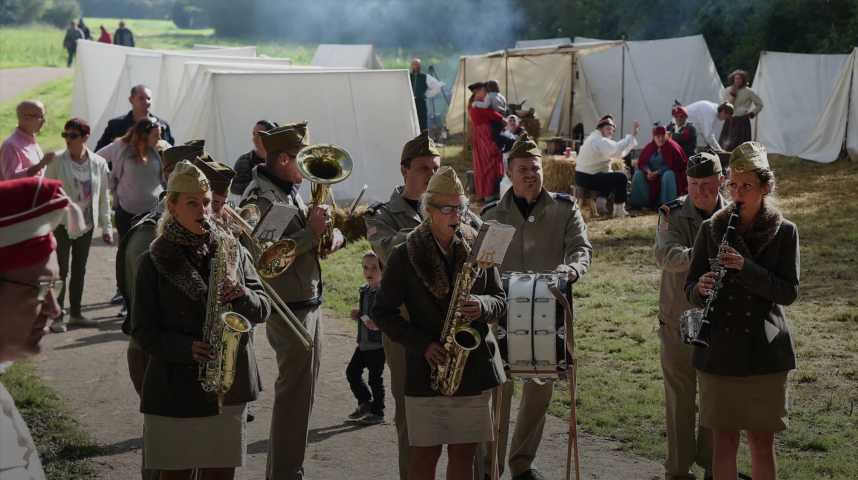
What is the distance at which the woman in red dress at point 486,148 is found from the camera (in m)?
19.4

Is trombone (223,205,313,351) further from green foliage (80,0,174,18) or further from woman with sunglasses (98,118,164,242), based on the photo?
green foliage (80,0,174,18)

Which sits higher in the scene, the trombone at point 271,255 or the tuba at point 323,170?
the tuba at point 323,170

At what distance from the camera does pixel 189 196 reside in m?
5.14

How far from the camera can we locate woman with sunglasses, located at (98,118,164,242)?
34.6 ft

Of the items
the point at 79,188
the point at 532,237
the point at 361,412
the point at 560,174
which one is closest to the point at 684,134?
the point at 560,174

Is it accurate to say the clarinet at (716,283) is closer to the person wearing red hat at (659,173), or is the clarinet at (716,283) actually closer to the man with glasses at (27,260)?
the man with glasses at (27,260)

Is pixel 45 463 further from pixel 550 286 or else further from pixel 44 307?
pixel 44 307

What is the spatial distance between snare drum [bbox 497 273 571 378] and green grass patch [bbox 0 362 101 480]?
290cm

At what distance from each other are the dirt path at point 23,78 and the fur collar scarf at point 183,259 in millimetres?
33482

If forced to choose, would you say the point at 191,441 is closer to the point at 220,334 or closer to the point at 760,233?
the point at 220,334

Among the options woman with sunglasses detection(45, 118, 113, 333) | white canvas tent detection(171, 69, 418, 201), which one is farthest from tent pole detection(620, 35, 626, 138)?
woman with sunglasses detection(45, 118, 113, 333)

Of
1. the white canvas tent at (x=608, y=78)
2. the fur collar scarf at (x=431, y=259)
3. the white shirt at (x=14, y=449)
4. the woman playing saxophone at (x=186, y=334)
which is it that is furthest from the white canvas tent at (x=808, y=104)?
the white shirt at (x=14, y=449)

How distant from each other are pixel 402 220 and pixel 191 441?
193 centimetres

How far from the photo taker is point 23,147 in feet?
35.9
